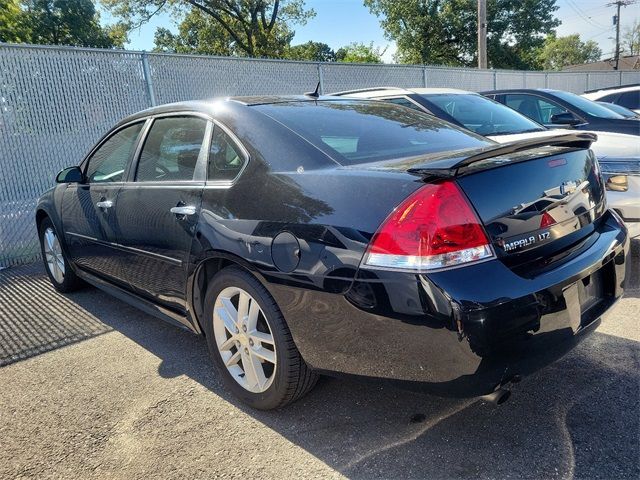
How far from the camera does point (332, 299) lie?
2.07 meters

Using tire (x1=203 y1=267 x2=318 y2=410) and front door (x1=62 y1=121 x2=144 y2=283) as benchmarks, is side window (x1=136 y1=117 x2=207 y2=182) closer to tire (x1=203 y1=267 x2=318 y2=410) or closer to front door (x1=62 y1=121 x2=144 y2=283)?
front door (x1=62 y1=121 x2=144 y2=283)

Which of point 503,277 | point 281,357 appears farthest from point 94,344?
point 503,277

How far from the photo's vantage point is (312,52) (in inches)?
1640

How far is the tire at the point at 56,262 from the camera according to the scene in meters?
4.61

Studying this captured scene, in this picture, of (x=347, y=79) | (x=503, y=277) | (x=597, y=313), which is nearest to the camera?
(x=503, y=277)

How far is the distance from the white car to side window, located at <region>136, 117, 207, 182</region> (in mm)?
2464

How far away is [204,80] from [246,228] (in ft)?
20.9

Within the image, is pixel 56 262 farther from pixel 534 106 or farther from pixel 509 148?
pixel 534 106

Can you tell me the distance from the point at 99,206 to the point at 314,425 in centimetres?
232

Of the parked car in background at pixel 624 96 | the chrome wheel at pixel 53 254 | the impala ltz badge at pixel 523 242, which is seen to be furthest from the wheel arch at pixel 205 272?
the parked car in background at pixel 624 96

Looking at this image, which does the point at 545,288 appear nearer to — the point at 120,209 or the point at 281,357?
the point at 281,357

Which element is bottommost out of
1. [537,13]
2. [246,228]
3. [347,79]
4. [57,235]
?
[57,235]

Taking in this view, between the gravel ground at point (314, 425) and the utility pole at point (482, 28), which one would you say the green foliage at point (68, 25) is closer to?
the utility pole at point (482, 28)

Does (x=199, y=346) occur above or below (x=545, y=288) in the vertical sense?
below
